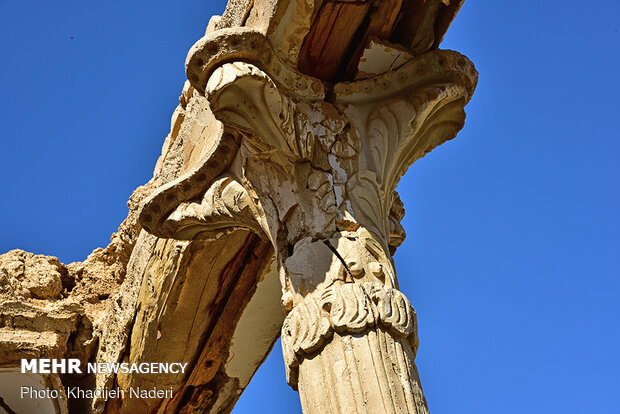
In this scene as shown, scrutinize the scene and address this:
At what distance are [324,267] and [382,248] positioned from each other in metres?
0.28

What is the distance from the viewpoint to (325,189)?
11.5 ft

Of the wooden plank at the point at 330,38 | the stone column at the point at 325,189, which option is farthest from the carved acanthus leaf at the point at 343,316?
the wooden plank at the point at 330,38

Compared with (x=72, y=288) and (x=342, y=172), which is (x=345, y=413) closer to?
(x=342, y=172)

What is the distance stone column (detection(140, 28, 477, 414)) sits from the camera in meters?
3.00

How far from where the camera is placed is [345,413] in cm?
286

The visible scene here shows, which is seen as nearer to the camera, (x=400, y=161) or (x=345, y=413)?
(x=345, y=413)

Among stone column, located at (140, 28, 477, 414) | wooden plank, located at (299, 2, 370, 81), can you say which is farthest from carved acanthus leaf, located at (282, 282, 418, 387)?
wooden plank, located at (299, 2, 370, 81)

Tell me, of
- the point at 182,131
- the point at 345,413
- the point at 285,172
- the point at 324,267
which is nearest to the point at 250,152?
the point at 285,172

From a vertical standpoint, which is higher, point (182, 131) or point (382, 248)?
point (182, 131)

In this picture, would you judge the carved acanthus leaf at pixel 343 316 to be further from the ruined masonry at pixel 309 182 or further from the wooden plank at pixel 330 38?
the wooden plank at pixel 330 38

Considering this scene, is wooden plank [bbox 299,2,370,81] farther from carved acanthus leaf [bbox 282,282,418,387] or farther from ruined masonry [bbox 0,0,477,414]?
carved acanthus leaf [bbox 282,282,418,387]

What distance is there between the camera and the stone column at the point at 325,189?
2998 mm

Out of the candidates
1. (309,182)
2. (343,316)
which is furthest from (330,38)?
(343,316)

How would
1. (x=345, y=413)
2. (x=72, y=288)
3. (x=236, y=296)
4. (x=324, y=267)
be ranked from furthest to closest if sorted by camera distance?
1. (x=72, y=288)
2. (x=236, y=296)
3. (x=324, y=267)
4. (x=345, y=413)
